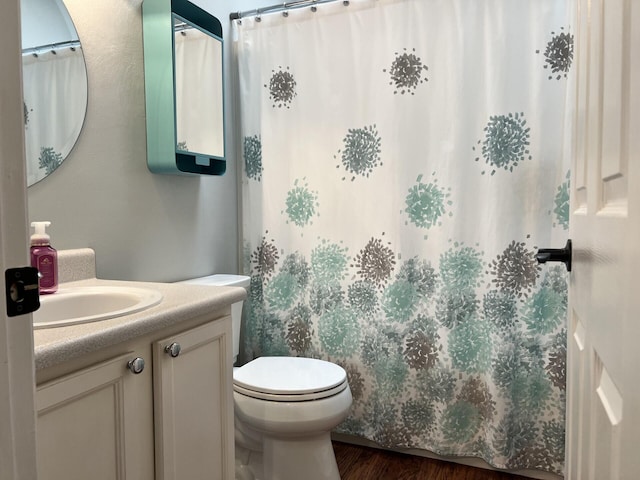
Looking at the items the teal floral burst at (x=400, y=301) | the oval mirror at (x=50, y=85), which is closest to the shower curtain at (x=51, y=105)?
the oval mirror at (x=50, y=85)

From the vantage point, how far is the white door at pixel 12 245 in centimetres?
→ 45

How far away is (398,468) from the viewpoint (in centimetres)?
198

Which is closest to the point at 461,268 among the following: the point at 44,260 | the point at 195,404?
the point at 195,404

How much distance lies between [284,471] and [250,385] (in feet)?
1.04

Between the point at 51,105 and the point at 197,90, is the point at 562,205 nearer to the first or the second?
the point at 197,90

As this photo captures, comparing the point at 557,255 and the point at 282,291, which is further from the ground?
the point at 557,255

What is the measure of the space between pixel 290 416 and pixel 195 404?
0.52 m

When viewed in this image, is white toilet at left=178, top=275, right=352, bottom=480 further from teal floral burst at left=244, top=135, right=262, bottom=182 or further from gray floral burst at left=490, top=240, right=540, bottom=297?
teal floral burst at left=244, top=135, right=262, bottom=182

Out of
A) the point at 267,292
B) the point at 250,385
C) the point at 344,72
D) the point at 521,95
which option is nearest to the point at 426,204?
the point at 521,95

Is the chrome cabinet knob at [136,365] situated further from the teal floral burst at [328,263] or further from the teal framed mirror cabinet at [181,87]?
the teal floral burst at [328,263]

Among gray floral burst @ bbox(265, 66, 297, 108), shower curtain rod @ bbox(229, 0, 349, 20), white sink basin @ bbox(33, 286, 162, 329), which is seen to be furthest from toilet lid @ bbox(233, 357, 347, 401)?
shower curtain rod @ bbox(229, 0, 349, 20)

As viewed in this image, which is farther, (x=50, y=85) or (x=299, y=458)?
(x=299, y=458)

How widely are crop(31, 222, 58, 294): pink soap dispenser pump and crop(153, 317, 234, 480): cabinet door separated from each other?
0.41 m

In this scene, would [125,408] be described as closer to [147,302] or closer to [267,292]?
[147,302]
